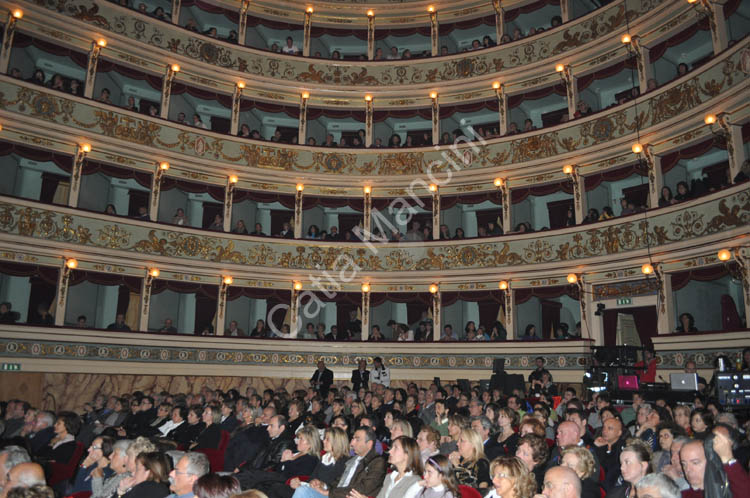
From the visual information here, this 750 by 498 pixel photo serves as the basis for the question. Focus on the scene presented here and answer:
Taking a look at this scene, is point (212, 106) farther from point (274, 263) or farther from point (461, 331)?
point (461, 331)

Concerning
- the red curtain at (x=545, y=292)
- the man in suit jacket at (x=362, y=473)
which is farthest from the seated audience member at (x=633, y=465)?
the red curtain at (x=545, y=292)

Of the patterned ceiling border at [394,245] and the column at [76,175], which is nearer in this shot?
the patterned ceiling border at [394,245]

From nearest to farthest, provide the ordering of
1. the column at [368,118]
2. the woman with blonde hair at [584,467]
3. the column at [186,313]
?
the woman with blonde hair at [584,467]
the column at [186,313]
the column at [368,118]

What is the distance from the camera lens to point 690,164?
1580 cm

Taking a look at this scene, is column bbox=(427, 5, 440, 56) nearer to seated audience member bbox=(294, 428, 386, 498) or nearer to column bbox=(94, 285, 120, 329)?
column bbox=(94, 285, 120, 329)

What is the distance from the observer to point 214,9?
18609mm

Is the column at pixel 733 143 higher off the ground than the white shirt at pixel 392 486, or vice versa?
the column at pixel 733 143

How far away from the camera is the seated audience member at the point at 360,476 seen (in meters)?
4.96

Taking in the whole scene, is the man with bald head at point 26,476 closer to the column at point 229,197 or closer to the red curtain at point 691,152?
the red curtain at point 691,152

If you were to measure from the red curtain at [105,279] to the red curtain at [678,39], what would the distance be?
14111 millimetres

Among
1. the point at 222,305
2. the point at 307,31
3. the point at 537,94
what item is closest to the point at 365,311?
the point at 222,305

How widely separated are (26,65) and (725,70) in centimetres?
1668

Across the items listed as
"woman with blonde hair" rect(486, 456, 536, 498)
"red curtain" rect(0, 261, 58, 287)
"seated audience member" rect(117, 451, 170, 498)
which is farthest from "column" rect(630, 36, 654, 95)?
"red curtain" rect(0, 261, 58, 287)

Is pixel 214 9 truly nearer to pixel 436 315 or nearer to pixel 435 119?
pixel 435 119
